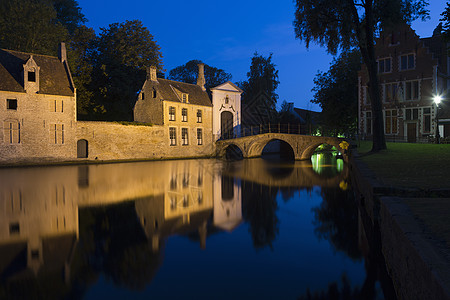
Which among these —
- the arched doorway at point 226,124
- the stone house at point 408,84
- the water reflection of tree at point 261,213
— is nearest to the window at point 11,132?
the water reflection of tree at point 261,213

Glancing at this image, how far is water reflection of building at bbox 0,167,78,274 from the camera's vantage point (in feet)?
17.5

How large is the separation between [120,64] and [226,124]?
12.9m

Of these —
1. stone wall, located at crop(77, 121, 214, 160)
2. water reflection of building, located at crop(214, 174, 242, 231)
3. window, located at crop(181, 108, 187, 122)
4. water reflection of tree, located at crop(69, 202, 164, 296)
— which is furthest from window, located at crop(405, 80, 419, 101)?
water reflection of tree, located at crop(69, 202, 164, 296)

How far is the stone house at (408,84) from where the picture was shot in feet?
77.6

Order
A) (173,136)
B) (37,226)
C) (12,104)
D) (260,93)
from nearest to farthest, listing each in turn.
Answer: (37,226), (12,104), (173,136), (260,93)

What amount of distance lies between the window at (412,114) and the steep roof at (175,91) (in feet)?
60.4

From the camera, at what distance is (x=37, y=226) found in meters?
7.29

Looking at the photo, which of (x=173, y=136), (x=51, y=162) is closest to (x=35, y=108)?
(x=51, y=162)

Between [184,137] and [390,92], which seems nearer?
[390,92]

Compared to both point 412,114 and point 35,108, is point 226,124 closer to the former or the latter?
point 412,114

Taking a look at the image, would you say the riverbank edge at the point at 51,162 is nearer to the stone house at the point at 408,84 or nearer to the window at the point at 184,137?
the window at the point at 184,137

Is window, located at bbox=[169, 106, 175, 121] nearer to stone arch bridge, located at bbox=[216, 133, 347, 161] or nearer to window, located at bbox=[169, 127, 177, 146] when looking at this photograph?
window, located at bbox=[169, 127, 177, 146]

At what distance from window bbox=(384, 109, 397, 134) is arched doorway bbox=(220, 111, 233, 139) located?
15.5m

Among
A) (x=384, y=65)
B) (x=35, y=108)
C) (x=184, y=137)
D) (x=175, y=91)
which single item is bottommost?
(x=184, y=137)
